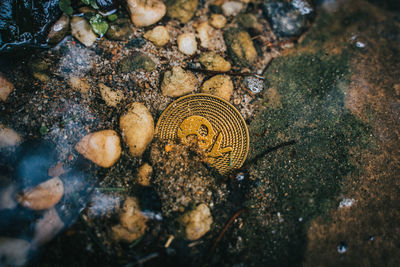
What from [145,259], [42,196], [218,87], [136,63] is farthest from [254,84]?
[42,196]

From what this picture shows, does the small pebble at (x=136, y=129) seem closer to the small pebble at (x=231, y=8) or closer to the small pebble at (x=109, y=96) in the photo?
the small pebble at (x=109, y=96)

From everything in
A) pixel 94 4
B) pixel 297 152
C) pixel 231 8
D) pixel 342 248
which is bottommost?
pixel 342 248

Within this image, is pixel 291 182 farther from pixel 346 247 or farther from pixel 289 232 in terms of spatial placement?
pixel 346 247

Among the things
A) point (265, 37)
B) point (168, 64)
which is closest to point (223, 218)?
point (168, 64)

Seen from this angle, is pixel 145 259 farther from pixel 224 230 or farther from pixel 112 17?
pixel 112 17

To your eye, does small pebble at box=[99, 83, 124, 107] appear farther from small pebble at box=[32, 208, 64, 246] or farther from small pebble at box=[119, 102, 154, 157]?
small pebble at box=[32, 208, 64, 246]

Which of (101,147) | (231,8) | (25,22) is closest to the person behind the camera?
(101,147)
